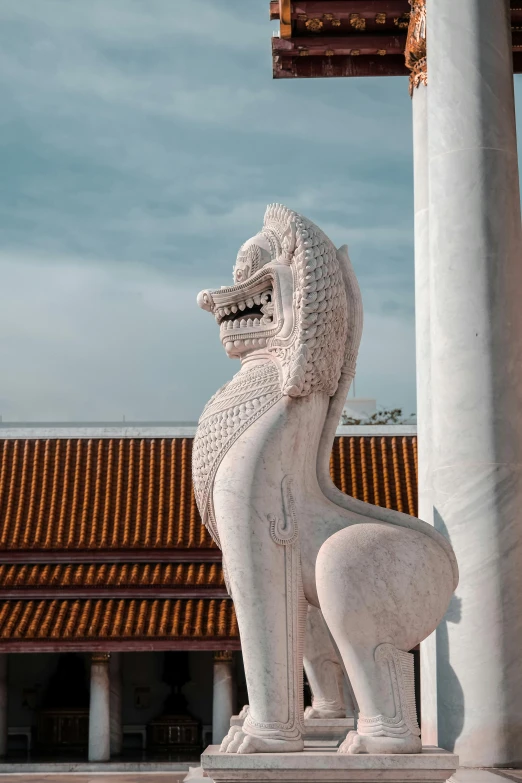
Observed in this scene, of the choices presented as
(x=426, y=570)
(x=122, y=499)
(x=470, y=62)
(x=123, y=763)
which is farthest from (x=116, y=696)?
(x=426, y=570)

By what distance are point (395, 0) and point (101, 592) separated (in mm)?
10586

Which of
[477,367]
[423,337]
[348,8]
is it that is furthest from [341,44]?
[477,367]

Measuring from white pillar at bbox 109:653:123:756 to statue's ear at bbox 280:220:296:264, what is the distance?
1395 cm

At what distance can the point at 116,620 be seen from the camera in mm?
17672

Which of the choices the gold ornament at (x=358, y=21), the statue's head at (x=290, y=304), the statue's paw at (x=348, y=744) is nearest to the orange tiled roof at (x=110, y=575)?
the gold ornament at (x=358, y=21)

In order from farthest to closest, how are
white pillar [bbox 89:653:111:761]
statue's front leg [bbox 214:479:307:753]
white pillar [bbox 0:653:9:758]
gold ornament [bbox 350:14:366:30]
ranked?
white pillar [bbox 0:653:9:758] → white pillar [bbox 89:653:111:761] → gold ornament [bbox 350:14:366:30] → statue's front leg [bbox 214:479:307:753]

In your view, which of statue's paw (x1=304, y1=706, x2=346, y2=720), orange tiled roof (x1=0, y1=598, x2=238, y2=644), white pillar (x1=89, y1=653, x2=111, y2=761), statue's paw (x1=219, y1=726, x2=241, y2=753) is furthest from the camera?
white pillar (x1=89, y1=653, x2=111, y2=761)

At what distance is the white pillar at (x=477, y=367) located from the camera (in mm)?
8391

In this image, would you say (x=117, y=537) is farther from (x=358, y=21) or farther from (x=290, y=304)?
(x=290, y=304)

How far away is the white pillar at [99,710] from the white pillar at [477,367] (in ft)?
32.7

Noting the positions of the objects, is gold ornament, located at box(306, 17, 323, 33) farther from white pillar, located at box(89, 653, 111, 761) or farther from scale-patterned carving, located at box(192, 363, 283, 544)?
white pillar, located at box(89, 653, 111, 761)

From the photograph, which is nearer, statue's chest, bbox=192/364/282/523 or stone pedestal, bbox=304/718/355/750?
statue's chest, bbox=192/364/282/523

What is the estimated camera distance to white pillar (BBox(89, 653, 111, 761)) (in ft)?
56.9

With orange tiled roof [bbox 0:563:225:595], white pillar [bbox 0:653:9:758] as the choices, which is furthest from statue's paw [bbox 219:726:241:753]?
white pillar [bbox 0:653:9:758]
